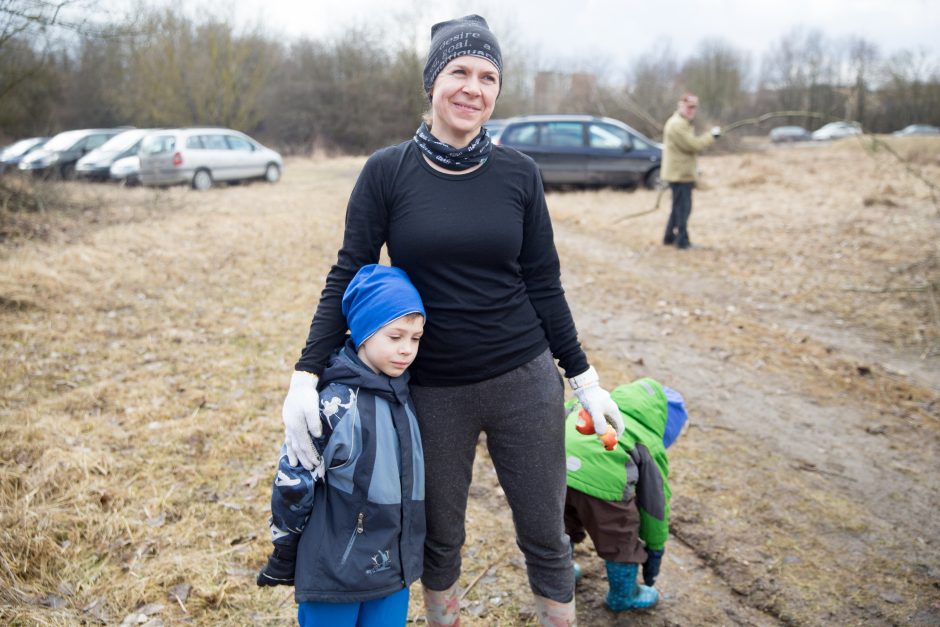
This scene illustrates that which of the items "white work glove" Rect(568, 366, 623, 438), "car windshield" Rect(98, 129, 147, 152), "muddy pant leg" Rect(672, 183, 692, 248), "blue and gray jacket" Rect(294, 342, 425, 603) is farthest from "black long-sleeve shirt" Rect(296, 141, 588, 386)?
"car windshield" Rect(98, 129, 147, 152)

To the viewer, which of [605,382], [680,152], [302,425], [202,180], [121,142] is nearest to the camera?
[302,425]

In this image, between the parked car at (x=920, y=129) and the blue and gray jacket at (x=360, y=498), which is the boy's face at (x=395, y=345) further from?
the parked car at (x=920, y=129)

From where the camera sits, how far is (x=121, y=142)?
704 inches

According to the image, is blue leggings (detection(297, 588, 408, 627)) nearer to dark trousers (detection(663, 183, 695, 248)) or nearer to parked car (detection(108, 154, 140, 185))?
dark trousers (detection(663, 183, 695, 248))

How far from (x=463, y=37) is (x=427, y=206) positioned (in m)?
0.48

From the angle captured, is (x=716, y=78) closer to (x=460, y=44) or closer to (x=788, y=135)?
(x=788, y=135)

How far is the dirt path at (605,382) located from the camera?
8.93ft

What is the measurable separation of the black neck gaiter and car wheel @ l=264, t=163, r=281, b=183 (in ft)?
55.3

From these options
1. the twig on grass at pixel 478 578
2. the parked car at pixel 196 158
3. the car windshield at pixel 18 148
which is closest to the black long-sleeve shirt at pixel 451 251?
the twig on grass at pixel 478 578

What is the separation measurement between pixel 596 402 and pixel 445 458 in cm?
49

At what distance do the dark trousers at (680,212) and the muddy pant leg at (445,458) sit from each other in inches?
295

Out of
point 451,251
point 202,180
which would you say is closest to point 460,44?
point 451,251

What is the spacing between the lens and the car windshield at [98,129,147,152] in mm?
17547

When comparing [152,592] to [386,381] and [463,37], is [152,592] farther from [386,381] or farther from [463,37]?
[463,37]
